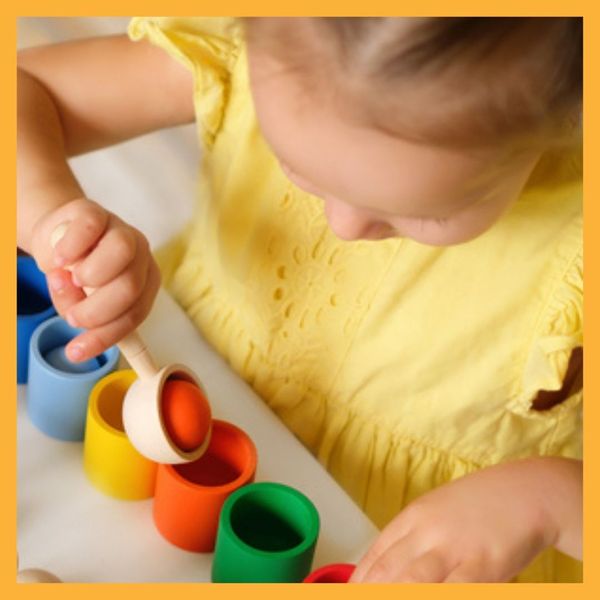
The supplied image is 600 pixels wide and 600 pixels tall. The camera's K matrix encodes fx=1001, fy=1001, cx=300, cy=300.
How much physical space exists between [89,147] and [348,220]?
13.1 inches

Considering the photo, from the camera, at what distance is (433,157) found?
0.41m

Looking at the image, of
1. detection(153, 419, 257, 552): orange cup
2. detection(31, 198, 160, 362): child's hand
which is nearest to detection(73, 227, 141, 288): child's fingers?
detection(31, 198, 160, 362): child's hand

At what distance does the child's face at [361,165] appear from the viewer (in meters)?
0.41

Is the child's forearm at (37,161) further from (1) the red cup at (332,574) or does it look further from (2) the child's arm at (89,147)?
(1) the red cup at (332,574)

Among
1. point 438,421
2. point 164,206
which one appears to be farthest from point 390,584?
point 164,206

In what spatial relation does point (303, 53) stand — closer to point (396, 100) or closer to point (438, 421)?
point (396, 100)

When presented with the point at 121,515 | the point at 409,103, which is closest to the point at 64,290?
the point at 121,515

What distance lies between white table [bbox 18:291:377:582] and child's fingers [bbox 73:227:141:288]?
0.35ft

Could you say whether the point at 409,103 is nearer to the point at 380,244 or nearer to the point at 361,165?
the point at 361,165

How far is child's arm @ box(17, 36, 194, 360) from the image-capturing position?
53 cm

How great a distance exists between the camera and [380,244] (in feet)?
2.14

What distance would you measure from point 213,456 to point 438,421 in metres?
0.17

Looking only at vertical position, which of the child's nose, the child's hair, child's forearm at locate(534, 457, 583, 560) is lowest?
child's forearm at locate(534, 457, 583, 560)

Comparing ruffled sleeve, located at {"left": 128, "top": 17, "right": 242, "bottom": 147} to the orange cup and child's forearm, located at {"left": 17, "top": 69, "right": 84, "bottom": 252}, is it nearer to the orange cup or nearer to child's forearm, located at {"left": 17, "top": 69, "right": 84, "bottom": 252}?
child's forearm, located at {"left": 17, "top": 69, "right": 84, "bottom": 252}
